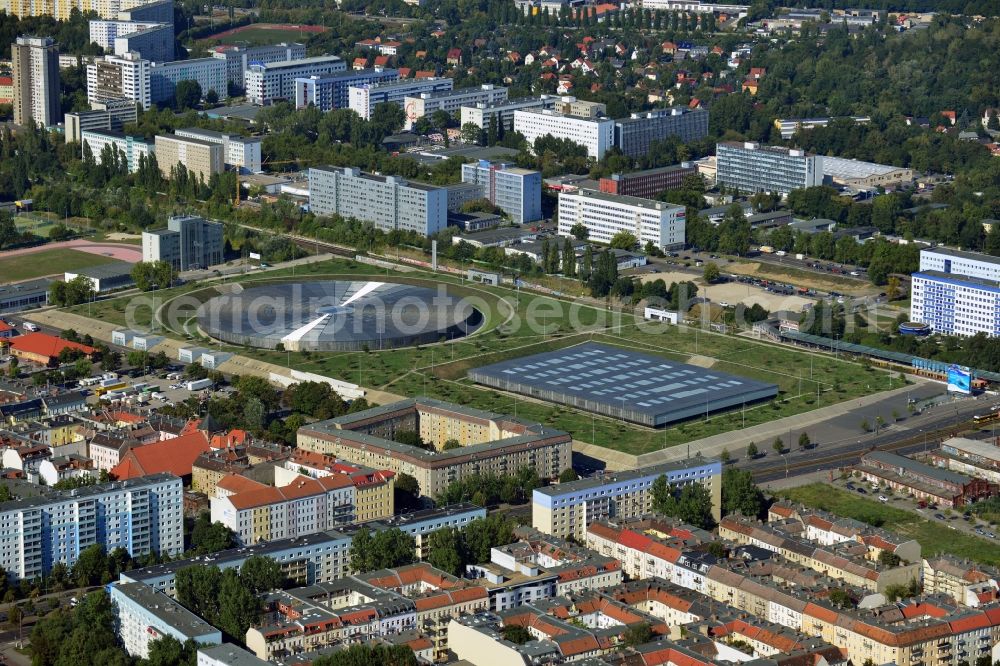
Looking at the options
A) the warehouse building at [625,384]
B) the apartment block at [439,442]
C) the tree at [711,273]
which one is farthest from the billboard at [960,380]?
the apartment block at [439,442]

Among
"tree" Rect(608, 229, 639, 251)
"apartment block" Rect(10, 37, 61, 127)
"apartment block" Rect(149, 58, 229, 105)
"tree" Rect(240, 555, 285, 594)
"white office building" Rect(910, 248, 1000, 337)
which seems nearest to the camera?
"tree" Rect(240, 555, 285, 594)

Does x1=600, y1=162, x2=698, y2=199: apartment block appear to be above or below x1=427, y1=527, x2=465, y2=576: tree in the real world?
above

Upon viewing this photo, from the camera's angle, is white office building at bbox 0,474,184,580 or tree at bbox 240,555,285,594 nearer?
tree at bbox 240,555,285,594

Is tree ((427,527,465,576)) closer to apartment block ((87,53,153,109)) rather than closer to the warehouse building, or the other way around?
the warehouse building

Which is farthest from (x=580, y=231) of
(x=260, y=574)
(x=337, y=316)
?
(x=260, y=574)

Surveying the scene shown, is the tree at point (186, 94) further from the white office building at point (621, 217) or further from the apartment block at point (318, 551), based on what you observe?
the apartment block at point (318, 551)

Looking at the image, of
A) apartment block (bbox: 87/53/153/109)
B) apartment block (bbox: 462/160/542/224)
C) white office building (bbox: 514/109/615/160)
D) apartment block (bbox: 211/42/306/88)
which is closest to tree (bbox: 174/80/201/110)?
apartment block (bbox: 87/53/153/109)

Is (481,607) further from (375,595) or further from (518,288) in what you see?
(518,288)
